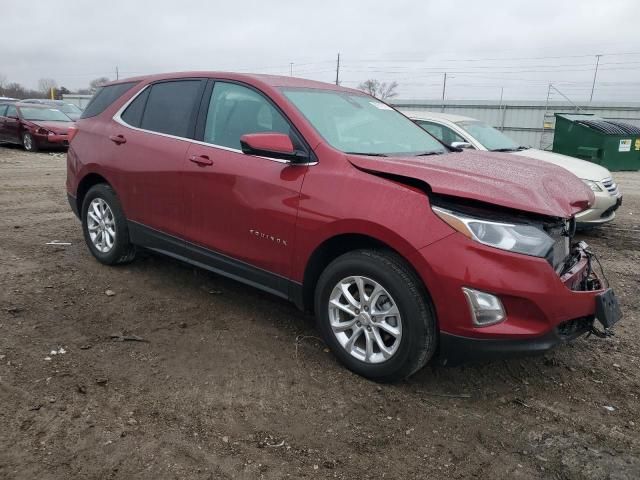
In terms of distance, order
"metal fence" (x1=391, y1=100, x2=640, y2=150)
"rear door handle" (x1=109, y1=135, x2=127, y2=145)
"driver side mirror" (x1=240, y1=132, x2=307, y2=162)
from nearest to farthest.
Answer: "driver side mirror" (x1=240, y1=132, x2=307, y2=162), "rear door handle" (x1=109, y1=135, x2=127, y2=145), "metal fence" (x1=391, y1=100, x2=640, y2=150)

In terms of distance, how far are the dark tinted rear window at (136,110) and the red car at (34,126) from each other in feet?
39.7

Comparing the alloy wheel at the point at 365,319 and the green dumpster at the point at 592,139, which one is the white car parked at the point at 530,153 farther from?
the green dumpster at the point at 592,139

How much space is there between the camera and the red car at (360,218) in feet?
8.98

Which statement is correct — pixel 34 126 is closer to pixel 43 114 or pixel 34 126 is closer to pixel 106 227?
pixel 43 114

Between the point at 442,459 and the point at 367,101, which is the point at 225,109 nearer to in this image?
the point at 367,101

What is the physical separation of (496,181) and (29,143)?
16.1 metres

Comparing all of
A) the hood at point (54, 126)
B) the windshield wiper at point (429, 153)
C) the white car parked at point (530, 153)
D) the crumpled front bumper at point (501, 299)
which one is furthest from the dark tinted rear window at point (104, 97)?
the hood at point (54, 126)

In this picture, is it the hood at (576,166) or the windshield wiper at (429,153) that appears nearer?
the windshield wiper at (429,153)

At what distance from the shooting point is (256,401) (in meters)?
2.93

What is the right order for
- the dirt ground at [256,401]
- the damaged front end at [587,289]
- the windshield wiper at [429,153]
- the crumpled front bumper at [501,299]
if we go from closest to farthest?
the dirt ground at [256,401] → the crumpled front bumper at [501,299] → the damaged front end at [587,289] → the windshield wiper at [429,153]

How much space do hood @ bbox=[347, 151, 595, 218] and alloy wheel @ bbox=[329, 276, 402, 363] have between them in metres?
0.66

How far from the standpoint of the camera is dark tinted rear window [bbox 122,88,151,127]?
456 centimetres

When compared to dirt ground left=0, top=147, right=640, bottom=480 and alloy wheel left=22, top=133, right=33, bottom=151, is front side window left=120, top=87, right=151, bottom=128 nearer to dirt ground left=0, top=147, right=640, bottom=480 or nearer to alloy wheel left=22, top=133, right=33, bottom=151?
dirt ground left=0, top=147, right=640, bottom=480

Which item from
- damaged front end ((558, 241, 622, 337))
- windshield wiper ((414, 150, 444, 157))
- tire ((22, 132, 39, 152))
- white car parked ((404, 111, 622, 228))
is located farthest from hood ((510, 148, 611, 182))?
tire ((22, 132, 39, 152))
